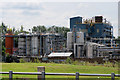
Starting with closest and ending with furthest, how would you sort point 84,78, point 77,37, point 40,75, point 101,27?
point 40,75 < point 84,78 < point 77,37 < point 101,27

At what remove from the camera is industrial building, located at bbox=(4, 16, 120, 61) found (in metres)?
40.6

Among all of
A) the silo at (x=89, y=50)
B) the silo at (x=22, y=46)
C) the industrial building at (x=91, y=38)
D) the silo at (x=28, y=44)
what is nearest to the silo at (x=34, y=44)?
the silo at (x=28, y=44)

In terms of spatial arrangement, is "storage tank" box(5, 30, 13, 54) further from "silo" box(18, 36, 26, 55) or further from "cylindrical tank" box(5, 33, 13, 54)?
"silo" box(18, 36, 26, 55)

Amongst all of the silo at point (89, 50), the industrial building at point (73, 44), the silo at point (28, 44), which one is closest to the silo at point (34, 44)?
the industrial building at point (73, 44)

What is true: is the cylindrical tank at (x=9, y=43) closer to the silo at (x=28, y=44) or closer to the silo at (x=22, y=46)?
the silo at (x=22, y=46)

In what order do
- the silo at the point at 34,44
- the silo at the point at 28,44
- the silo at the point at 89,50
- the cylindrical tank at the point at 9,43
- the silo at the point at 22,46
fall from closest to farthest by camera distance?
the silo at the point at 89,50 < the silo at the point at 34,44 < the silo at the point at 28,44 < the silo at the point at 22,46 < the cylindrical tank at the point at 9,43

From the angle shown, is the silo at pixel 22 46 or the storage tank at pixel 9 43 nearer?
the silo at pixel 22 46

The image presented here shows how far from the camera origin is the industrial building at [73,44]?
40.6 m

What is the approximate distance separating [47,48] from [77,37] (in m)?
6.88

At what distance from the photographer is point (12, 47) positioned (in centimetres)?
5150

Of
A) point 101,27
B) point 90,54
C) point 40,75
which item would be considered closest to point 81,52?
point 90,54

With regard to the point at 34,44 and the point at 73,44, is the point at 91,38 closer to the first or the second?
the point at 73,44

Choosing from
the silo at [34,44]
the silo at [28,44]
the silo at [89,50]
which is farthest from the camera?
the silo at [28,44]

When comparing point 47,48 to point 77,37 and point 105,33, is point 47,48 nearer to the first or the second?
point 77,37
